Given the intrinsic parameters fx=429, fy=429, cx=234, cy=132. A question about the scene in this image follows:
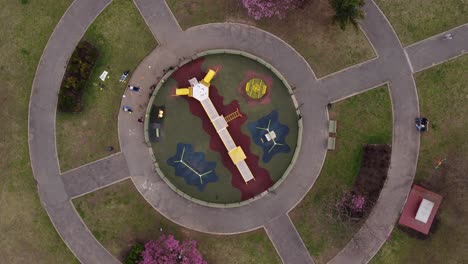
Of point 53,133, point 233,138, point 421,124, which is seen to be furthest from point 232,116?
point 421,124

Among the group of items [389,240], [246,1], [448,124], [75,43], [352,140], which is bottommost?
[389,240]

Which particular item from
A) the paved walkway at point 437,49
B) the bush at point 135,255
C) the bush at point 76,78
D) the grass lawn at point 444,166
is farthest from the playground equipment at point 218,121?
the paved walkway at point 437,49

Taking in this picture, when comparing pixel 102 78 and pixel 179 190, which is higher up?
pixel 102 78

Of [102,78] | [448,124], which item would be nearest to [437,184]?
[448,124]

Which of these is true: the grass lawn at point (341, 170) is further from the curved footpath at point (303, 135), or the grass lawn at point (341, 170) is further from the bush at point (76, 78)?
the bush at point (76, 78)

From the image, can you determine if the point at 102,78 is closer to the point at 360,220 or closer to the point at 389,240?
the point at 360,220
